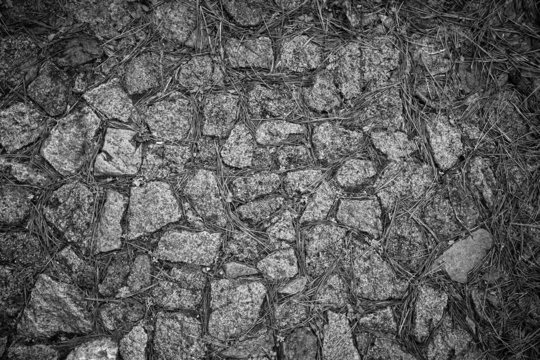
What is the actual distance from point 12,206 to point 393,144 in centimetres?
223

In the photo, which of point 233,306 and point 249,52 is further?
point 249,52

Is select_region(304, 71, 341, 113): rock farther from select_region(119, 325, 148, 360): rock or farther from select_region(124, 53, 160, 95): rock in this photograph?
select_region(119, 325, 148, 360): rock

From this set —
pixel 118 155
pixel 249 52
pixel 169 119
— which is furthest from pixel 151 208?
pixel 249 52

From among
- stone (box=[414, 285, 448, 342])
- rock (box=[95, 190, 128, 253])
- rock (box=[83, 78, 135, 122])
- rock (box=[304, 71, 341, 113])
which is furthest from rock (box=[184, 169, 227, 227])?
stone (box=[414, 285, 448, 342])

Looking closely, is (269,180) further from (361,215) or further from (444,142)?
(444,142)

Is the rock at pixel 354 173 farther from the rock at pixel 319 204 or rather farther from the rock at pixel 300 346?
the rock at pixel 300 346

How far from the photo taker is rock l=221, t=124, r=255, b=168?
2.21 metres

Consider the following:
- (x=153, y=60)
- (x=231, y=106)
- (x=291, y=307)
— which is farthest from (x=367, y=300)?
(x=153, y=60)

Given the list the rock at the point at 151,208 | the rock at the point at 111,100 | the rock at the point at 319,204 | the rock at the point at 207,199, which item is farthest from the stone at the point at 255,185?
the rock at the point at 111,100

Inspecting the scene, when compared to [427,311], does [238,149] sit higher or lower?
higher

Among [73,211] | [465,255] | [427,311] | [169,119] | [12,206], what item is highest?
[169,119]

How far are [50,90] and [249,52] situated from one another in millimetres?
1172

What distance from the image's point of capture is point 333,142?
2.26 m

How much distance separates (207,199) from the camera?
218cm
